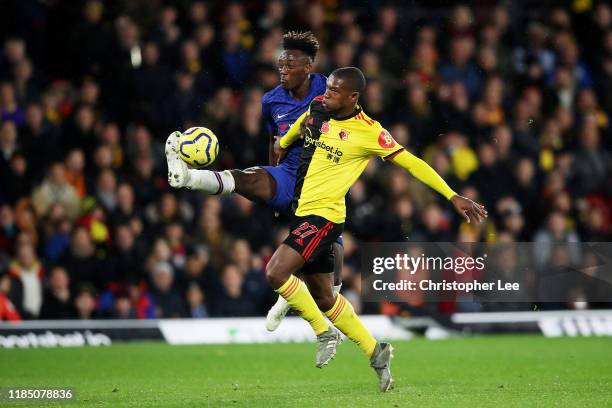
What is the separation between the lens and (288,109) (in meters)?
9.46

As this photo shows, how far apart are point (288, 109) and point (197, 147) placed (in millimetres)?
1105

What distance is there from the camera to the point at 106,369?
1060 cm

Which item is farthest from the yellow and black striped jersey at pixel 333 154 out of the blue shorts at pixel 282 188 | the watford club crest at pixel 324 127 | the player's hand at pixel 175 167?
the player's hand at pixel 175 167

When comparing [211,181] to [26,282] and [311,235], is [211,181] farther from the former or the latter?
[26,282]

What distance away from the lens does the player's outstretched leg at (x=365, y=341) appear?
27.7 ft

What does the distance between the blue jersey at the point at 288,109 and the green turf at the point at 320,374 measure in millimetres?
1863

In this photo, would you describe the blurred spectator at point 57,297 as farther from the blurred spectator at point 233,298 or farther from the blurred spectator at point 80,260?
the blurred spectator at point 233,298

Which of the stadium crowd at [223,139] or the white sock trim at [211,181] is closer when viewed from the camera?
the white sock trim at [211,181]

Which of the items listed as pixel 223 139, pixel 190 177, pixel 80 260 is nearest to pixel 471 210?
pixel 190 177

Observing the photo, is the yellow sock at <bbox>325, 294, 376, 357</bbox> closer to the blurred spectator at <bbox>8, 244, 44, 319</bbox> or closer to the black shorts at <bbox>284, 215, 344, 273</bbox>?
the black shorts at <bbox>284, 215, 344, 273</bbox>

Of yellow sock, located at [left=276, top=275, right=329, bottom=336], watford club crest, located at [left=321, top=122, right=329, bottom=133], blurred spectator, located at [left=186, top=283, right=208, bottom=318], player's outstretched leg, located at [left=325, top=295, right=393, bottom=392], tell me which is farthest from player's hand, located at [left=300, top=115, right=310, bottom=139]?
blurred spectator, located at [left=186, top=283, right=208, bottom=318]

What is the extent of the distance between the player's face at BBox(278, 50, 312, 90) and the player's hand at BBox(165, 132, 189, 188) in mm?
1211

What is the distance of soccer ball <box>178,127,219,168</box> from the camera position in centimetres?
860

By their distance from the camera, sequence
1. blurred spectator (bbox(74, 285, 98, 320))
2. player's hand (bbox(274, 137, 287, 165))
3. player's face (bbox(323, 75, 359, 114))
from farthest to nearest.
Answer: blurred spectator (bbox(74, 285, 98, 320)), player's hand (bbox(274, 137, 287, 165)), player's face (bbox(323, 75, 359, 114))
